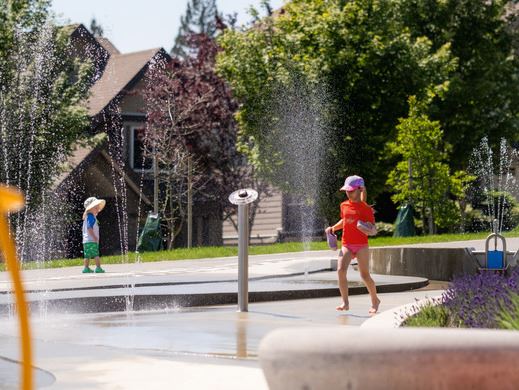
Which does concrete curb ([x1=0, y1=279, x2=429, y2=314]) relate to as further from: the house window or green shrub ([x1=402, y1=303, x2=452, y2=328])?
the house window

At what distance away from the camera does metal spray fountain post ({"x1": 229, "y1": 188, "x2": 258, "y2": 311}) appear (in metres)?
12.4

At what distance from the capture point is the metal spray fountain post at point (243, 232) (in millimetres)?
12438

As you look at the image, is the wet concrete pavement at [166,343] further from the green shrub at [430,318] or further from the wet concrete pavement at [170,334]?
the green shrub at [430,318]

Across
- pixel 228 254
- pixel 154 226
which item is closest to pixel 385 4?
pixel 154 226

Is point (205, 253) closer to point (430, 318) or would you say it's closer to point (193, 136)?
point (193, 136)

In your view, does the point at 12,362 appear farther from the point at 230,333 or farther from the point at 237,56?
the point at 237,56

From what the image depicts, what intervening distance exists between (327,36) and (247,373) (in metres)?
33.5

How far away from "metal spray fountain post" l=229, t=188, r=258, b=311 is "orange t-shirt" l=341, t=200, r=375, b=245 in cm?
96

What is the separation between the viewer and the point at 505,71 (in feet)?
146

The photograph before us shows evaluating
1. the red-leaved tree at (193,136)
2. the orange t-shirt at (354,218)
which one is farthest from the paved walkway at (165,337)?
the red-leaved tree at (193,136)

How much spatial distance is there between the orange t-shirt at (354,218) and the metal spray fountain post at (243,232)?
96 cm

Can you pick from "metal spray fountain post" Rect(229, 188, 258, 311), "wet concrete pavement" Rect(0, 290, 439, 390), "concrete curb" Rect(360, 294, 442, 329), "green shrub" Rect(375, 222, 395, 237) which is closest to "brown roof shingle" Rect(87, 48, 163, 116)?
"green shrub" Rect(375, 222, 395, 237)

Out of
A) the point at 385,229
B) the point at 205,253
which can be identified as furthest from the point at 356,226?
the point at 385,229

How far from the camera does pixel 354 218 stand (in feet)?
40.8
